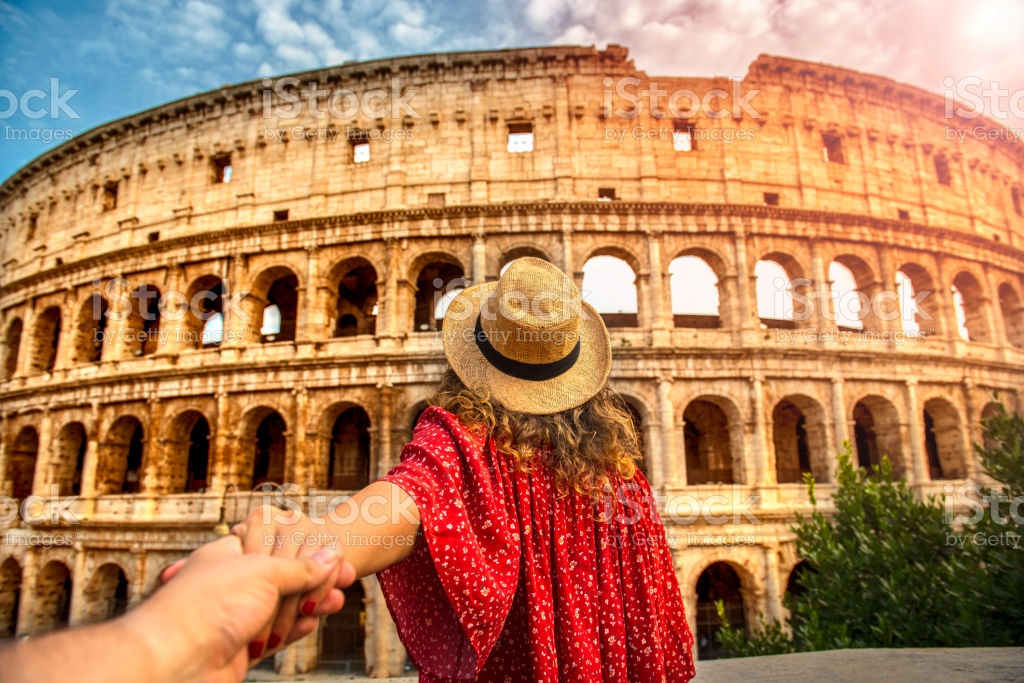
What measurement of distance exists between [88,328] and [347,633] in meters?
12.1

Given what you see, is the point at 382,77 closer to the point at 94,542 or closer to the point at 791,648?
the point at 94,542

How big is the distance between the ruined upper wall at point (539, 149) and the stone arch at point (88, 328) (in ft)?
5.72

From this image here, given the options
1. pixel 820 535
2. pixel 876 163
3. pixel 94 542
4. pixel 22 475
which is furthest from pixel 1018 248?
pixel 22 475

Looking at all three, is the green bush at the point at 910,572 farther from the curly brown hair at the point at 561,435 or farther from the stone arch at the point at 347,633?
the stone arch at the point at 347,633

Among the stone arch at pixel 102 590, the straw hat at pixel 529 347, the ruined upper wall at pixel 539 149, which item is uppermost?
the ruined upper wall at pixel 539 149

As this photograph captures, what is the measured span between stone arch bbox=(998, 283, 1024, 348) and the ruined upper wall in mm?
1627

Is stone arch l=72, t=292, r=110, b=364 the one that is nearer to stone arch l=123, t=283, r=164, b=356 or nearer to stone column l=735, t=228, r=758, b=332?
stone arch l=123, t=283, r=164, b=356

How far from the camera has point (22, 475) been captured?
16812 mm

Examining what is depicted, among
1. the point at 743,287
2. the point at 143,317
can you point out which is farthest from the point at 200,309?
the point at 743,287

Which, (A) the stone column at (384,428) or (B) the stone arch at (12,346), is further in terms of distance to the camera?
(B) the stone arch at (12,346)

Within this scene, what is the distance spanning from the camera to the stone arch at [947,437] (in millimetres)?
14430

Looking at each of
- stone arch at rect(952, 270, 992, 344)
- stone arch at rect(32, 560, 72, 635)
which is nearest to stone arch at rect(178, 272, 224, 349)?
stone arch at rect(32, 560, 72, 635)

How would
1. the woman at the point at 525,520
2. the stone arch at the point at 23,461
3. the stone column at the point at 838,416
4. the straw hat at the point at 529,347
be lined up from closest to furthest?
the woman at the point at 525,520
the straw hat at the point at 529,347
the stone column at the point at 838,416
the stone arch at the point at 23,461

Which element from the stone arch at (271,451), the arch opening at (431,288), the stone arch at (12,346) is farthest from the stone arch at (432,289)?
the stone arch at (12,346)
